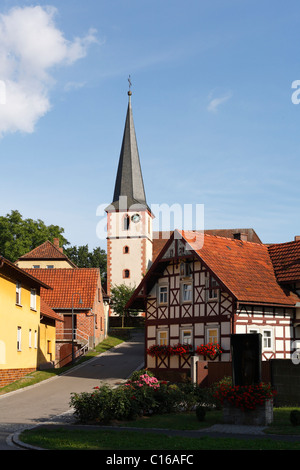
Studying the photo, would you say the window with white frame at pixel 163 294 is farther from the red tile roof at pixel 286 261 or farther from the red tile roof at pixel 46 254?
the red tile roof at pixel 46 254

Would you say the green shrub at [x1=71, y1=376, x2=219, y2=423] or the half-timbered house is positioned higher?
the half-timbered house

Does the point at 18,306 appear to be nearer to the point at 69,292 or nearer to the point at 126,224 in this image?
the point at 69,292

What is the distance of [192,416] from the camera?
64.9 ft

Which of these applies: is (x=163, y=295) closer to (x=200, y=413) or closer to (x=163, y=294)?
(x=163, y=294)

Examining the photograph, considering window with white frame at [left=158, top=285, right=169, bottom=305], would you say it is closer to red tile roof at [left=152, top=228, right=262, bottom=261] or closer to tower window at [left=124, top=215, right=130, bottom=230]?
tower window at [left=124, top=215, right=130, bottom=230]

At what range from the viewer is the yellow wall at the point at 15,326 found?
101 ft

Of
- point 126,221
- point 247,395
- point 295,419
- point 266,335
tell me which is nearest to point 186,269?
point 266,335

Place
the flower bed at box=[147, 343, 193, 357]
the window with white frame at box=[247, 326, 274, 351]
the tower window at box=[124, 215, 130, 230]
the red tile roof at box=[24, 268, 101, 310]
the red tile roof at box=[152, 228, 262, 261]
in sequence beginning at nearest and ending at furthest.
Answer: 1. the window with white frame at box=[247, 326, 274, 351]
2. the flower bed at box=[147, 343, 193, 357]
3. the red tile roof at box=[24, 268, 101, 310]
4. the tower window at box=[124, 215, 130, 230]
5. the red tile roof at box=[152, 228, 262, 261]

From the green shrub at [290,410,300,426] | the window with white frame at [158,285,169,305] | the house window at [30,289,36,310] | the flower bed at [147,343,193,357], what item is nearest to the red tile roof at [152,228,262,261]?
the house window at [30,289,36,310]

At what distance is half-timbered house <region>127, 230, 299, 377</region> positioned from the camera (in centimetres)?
3141

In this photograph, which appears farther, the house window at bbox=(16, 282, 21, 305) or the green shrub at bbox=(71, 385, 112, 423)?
the house window at bbox=(16, 282, 21, 305)

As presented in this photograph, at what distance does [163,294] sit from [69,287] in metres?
17.1

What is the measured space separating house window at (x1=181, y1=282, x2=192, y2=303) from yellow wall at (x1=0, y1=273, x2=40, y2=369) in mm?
8869

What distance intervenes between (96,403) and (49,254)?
53.8 metres
